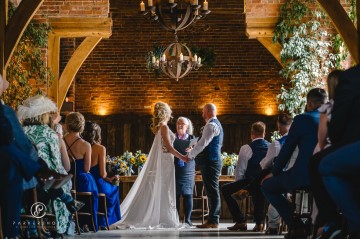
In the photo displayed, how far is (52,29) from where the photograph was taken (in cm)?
1262

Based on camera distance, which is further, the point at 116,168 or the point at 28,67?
the point at 28,67

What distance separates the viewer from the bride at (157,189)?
31.0ft

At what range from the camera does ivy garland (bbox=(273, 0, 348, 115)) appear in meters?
11.7

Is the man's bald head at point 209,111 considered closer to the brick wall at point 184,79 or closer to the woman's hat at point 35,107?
the woman's hat at point 35,107

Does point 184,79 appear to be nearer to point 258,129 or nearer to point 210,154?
point 210,154

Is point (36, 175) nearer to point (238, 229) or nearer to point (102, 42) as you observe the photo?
point (238, 229)

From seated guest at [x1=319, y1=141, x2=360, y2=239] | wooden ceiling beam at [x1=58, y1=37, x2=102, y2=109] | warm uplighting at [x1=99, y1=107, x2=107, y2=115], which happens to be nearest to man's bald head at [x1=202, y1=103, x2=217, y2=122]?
wooden ceiling beam at [x1=58, y1=37, x2=102, y2=109]

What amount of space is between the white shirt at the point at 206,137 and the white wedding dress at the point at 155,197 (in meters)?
0.52

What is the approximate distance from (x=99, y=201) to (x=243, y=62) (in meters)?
8.23

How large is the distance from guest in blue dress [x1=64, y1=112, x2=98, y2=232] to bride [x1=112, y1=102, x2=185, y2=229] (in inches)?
42.1

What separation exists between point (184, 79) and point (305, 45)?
17.5ft

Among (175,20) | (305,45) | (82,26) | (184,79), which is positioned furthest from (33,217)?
(184,79)

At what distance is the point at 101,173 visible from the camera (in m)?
9.03

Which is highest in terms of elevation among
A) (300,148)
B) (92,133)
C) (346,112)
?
(346,112)
